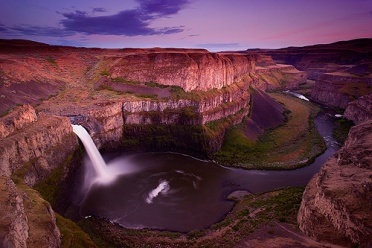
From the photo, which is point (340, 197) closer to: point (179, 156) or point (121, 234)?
point (121, 234)

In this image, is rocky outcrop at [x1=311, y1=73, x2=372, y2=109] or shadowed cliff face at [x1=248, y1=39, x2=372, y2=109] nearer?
rocky outcrop at [x1=311, y1=73, x2=372, y2=109]

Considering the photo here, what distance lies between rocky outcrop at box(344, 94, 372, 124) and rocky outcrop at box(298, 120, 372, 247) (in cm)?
4375

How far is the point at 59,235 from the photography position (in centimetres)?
1980

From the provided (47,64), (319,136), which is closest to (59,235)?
(319,136)

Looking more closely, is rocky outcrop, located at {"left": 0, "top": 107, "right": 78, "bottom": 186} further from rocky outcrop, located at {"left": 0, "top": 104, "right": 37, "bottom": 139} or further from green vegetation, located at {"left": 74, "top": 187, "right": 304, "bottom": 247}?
green vegetation, located at {"left": 74, "top": 187, "right": 304, "bottom": 247}

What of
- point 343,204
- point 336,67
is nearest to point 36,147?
point 343,204

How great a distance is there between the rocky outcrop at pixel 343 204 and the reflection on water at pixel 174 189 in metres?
13.2

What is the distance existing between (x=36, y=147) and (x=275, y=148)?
1761 inches

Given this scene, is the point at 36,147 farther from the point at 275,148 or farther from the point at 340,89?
the point at 340,89

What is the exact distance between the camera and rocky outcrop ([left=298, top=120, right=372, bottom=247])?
17469mm

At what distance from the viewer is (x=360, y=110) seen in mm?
65125

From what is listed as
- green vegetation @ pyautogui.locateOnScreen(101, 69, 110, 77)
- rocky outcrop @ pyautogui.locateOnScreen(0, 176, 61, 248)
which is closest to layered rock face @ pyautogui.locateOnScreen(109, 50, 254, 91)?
green vegetation @ pyautogui.locateOnScreen(101, 69, 110, 77)

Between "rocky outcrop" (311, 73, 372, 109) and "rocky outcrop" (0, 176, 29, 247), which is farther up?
"rocky outcrop" (311, 73, 372, 109)

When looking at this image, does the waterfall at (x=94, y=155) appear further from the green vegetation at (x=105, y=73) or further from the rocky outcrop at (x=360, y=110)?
the rocky outcrop at (x=360, y=110)
